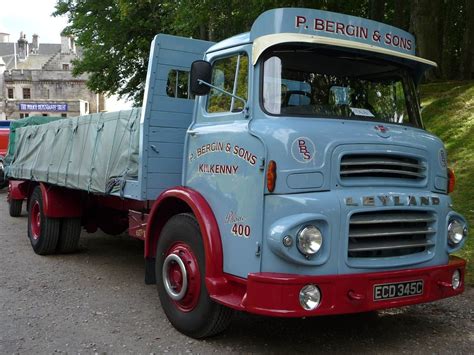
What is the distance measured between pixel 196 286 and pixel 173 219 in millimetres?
682

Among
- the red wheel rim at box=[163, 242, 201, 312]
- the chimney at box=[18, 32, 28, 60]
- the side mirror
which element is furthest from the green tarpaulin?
the chimney at box=[18, 32, 28, 60]

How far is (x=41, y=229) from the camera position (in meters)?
7.96

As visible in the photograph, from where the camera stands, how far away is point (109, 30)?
2162 cm

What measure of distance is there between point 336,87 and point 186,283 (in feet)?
6.70

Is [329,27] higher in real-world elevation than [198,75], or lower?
higher

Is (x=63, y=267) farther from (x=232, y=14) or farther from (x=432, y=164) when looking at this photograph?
(x=232, y=14)

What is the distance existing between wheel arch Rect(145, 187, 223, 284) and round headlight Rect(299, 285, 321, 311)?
2.45ft

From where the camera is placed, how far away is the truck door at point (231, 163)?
3883 mm

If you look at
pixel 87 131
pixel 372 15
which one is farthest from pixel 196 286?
pixel 372 15

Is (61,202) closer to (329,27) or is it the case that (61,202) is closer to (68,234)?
(68,234)

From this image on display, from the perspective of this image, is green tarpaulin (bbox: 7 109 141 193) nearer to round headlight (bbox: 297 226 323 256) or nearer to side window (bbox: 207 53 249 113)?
side window (bbox: 207 53 249 113)

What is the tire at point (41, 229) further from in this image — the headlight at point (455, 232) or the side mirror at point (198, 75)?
the headlight at point (455, 232)

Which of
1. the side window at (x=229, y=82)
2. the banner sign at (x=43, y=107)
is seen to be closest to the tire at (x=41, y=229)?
the side window at (x=229, y=82)

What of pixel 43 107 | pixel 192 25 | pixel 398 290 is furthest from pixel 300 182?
pixel 43 107
